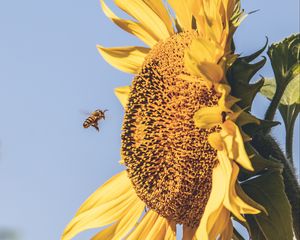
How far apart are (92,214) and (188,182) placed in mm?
749

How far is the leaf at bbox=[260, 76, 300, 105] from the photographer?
10.4 ft

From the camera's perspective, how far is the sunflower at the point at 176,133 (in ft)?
8.99

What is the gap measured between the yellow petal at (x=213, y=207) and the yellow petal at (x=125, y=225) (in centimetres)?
67

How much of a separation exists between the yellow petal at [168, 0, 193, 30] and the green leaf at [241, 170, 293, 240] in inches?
28.7

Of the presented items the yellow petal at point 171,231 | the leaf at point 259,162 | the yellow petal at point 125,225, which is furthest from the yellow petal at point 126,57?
the leaf at point 259,162

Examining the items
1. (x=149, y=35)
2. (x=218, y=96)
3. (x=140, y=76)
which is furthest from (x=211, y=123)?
(x=149, y=35)

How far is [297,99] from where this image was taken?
3242mm

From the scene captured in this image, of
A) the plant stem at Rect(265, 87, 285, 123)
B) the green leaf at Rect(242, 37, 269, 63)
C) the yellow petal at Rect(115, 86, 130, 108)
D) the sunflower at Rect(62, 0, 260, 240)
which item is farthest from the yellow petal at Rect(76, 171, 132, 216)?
the green leaf at Rect(242, 37, 269, 63)

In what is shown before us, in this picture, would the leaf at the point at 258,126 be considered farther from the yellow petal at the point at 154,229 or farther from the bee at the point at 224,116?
the yellow petal at the point at 154,229

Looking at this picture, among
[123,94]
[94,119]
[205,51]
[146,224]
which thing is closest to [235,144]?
[205,51]

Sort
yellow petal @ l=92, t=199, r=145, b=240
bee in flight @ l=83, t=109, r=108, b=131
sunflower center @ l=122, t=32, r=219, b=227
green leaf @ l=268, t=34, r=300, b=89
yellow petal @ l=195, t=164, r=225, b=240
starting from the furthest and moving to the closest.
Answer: bee in flight @ l=83, t=109, r=108, b=131 → yellow petal @ l=92, t=199, r=145, b=240 → green leaf @ l=268, t=34, r=300, b=89 → sunflower center @ l=122, t=32, r=219, b=227 → yellow petal @ l=195, t=164, r=225, b=240

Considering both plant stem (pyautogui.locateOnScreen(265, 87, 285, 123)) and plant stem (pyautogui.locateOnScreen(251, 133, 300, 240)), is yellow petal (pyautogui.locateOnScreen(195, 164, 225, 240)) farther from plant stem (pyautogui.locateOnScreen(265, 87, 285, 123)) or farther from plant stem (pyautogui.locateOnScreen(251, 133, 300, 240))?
plant stem (pyautogui.locateOnScreen(265, 87, 285, 123))

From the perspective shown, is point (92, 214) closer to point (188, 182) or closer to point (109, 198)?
point (109, 198)

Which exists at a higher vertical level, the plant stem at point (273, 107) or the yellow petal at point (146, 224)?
the plant stem at point (273, 107)
